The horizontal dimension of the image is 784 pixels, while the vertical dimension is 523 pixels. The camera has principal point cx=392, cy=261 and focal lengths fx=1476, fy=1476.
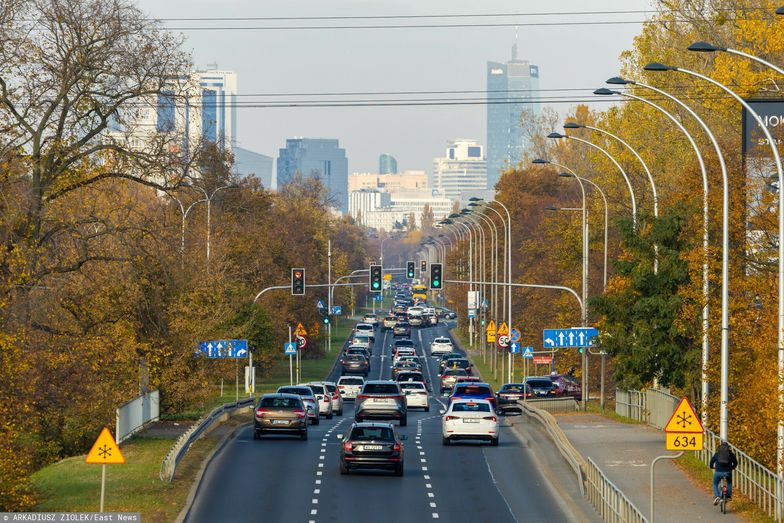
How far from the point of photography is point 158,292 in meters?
50.5

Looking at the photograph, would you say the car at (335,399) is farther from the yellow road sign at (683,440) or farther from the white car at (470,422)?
the yellow road sign at (683,440)

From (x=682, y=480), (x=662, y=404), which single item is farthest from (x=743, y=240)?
(x=662, y=404)

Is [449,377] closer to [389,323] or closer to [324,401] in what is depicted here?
[324,401]

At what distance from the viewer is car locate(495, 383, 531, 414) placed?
64.1 meters

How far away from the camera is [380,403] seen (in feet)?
171

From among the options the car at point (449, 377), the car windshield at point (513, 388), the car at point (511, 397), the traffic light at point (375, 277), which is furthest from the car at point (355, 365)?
the car at point (511, 397)

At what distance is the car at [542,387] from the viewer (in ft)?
217

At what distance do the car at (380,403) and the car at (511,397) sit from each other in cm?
1047

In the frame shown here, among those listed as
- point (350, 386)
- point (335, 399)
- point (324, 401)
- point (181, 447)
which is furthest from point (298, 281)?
point (181, 447)

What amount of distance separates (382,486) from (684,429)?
11038 millimetres

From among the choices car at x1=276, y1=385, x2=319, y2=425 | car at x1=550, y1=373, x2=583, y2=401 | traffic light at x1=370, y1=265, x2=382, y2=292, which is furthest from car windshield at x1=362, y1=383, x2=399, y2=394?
traffic light at x1=370, y1=265, x2=382, y2=292

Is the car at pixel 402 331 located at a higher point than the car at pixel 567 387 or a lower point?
lower

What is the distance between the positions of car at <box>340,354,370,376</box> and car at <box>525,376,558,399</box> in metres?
29.2

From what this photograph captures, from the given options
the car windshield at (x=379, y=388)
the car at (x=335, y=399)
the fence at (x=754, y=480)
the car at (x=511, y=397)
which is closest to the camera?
the fence at (x=754, y=480)
